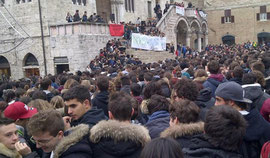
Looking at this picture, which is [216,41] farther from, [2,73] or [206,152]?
[206,152]

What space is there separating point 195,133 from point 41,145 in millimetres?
1715

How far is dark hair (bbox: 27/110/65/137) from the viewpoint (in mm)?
2895

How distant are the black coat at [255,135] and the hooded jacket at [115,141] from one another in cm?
126

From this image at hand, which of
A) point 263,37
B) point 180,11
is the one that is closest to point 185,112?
point 180,11

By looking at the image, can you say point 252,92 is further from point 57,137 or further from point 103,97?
point 57,137

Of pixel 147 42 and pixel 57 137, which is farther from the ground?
pixel 147 42

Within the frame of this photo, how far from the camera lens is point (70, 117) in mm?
3877

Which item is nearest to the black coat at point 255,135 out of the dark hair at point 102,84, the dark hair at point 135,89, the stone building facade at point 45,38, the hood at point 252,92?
the hood at point 252,92

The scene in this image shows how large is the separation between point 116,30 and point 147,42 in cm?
288

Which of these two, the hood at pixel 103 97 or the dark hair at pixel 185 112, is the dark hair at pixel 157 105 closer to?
the dark hair at pixel 185 112

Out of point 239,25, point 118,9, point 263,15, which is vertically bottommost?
point 239,25

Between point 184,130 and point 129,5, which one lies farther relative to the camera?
point 129,5

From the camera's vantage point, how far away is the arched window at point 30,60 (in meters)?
22.9

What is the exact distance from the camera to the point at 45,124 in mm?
2902
